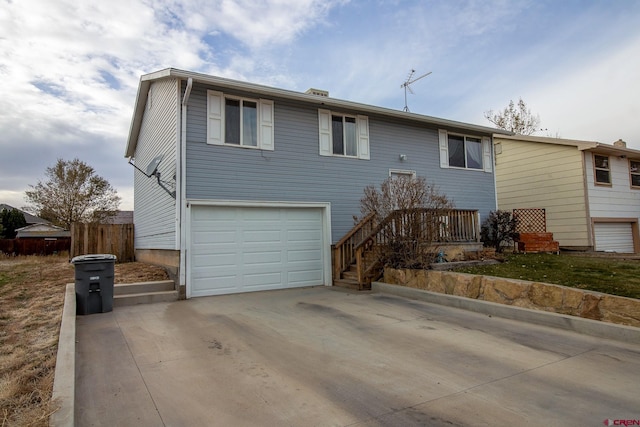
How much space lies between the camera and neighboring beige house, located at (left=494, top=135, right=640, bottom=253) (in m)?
13.2

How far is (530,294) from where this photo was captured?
5805 mm

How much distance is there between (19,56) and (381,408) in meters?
11.9

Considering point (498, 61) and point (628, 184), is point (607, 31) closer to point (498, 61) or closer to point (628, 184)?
point (498, 61)

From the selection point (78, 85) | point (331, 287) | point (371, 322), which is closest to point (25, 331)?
point (371, 322)

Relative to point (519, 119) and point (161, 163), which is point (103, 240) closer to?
point (161, 163)

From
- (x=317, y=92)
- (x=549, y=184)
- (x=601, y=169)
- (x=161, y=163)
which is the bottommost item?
(x=549, y=184)

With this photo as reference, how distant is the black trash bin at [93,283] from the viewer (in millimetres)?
6355

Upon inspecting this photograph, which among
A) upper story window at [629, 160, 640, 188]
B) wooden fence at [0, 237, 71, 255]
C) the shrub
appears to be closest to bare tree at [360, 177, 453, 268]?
the shrub

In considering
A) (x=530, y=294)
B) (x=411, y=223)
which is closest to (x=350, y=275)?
(x=411, y=223)

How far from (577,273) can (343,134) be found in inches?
255

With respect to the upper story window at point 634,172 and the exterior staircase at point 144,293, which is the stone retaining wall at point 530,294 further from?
the upper story window at point 634,172

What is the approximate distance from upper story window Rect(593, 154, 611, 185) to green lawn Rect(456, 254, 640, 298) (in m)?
7.39

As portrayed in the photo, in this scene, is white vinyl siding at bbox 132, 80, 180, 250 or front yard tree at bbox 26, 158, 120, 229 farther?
front yard tree at bbox 26, 158, 120, 229

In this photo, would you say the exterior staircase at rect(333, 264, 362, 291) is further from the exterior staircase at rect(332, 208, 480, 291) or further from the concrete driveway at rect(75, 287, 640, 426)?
the concrete driveway at rect(75, 287, 640, 426)
